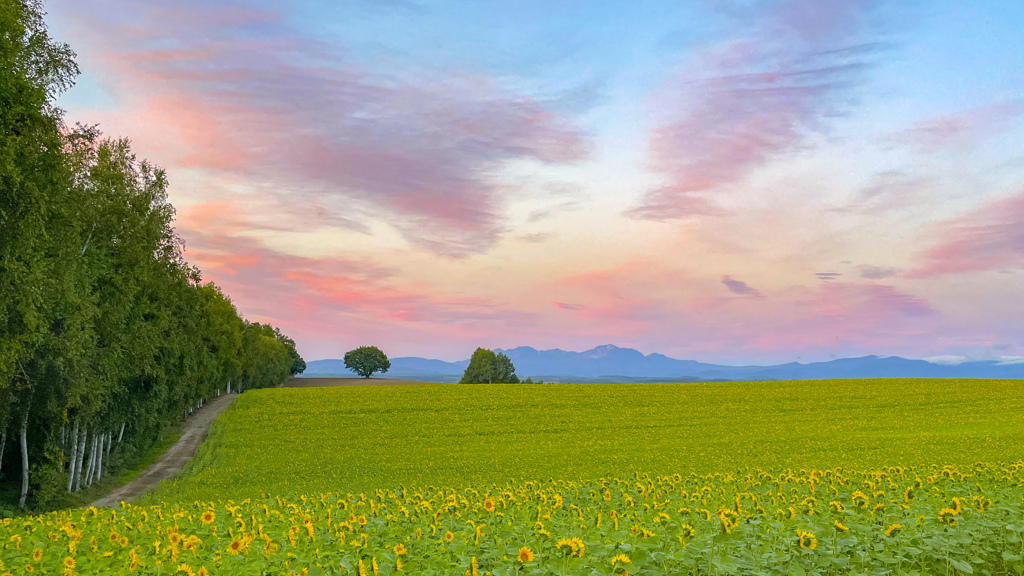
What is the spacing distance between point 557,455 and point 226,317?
→ 47790 mm

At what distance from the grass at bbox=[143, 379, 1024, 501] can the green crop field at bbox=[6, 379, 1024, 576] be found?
11.2 inches

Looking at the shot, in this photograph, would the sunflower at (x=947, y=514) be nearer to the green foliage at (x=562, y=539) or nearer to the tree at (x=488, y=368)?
the green foliage at (x=562, y=539)

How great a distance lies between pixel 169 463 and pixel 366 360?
124 m

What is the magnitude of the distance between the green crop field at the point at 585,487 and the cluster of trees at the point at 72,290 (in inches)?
207

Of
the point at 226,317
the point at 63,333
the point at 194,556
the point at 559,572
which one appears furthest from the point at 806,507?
the point at 226,317

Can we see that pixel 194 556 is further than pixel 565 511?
No

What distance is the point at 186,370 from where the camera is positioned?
3972 centimetres

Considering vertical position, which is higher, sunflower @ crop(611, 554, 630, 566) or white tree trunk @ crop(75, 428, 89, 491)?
sunflower @ crop(611, 554, 630, 566)

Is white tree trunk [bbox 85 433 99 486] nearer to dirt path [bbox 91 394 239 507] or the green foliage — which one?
dirt path [bbox 91 394 239 507]

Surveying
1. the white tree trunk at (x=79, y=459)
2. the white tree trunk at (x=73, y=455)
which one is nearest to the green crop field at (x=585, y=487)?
the white tree trunk at (x=73, y=455)

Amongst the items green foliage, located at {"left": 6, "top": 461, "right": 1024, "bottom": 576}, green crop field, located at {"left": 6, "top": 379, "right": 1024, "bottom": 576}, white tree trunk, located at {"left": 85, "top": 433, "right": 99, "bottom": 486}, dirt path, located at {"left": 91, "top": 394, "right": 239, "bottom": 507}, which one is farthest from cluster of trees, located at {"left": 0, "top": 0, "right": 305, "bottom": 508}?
green foliage, located at {"left": 6, "top": 461, "right": 1024, "bottom": 576}

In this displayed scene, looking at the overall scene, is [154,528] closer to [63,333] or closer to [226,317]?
[63,333]

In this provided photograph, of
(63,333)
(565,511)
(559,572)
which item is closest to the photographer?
(559,572)

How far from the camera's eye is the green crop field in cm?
675
